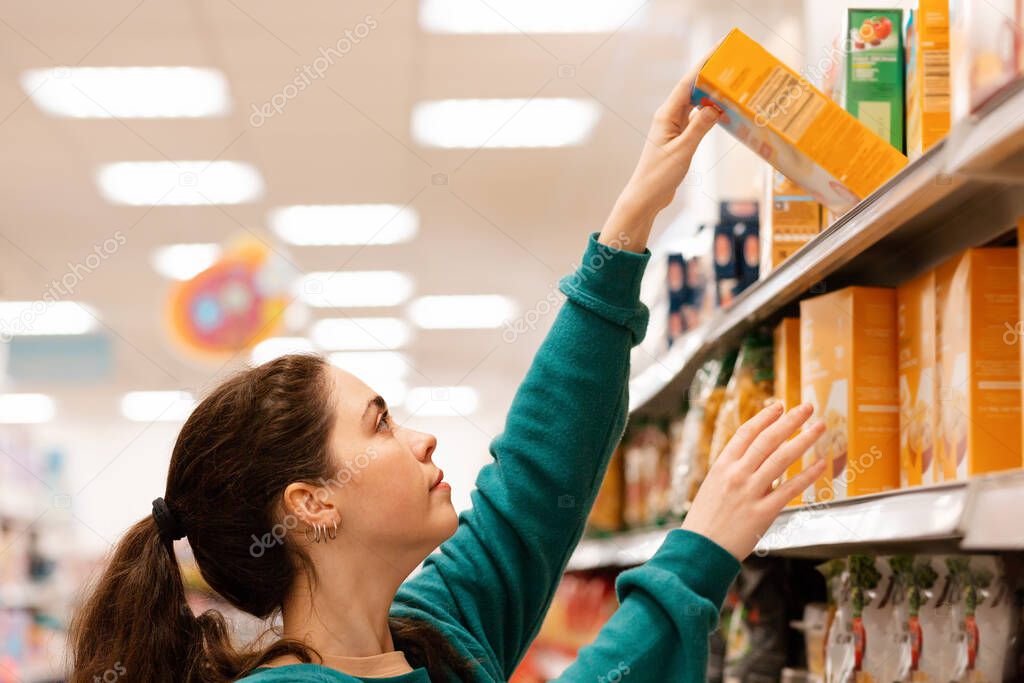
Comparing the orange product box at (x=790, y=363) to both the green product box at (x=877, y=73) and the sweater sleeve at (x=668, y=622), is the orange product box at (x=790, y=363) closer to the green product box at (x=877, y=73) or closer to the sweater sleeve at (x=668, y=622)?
the green product box at (x=877, y=73)

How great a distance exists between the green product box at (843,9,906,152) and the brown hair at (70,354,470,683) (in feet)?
2.82

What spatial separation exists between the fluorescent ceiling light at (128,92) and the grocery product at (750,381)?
3.47 meters

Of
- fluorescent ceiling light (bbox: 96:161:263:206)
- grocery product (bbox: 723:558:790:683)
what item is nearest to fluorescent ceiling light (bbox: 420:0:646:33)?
fluorescent ceiling light (bbox: 96:161:263:206)

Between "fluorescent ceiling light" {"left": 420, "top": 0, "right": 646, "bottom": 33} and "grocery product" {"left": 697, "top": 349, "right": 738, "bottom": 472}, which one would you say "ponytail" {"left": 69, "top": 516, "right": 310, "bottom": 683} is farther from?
"fluorescent ceiling light" {"left": 420, "top": 0, "right": 646, "bottom": 33}

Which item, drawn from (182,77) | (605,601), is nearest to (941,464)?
(605,601)

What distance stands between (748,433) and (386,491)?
1.64 feet

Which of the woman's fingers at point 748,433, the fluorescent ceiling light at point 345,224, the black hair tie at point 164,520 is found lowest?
the black hair tie at point 164,520

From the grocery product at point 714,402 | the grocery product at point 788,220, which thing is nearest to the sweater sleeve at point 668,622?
the grocery product at point 788,220

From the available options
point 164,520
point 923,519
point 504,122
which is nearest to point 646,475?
point 164,520

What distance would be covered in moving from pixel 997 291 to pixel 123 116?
476 centimetres

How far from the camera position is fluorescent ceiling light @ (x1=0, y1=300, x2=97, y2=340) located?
28.9 feet

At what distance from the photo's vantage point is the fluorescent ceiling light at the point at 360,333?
9.57 m

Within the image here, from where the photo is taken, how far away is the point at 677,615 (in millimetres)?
1129

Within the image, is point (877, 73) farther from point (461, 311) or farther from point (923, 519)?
point (461, 311)
